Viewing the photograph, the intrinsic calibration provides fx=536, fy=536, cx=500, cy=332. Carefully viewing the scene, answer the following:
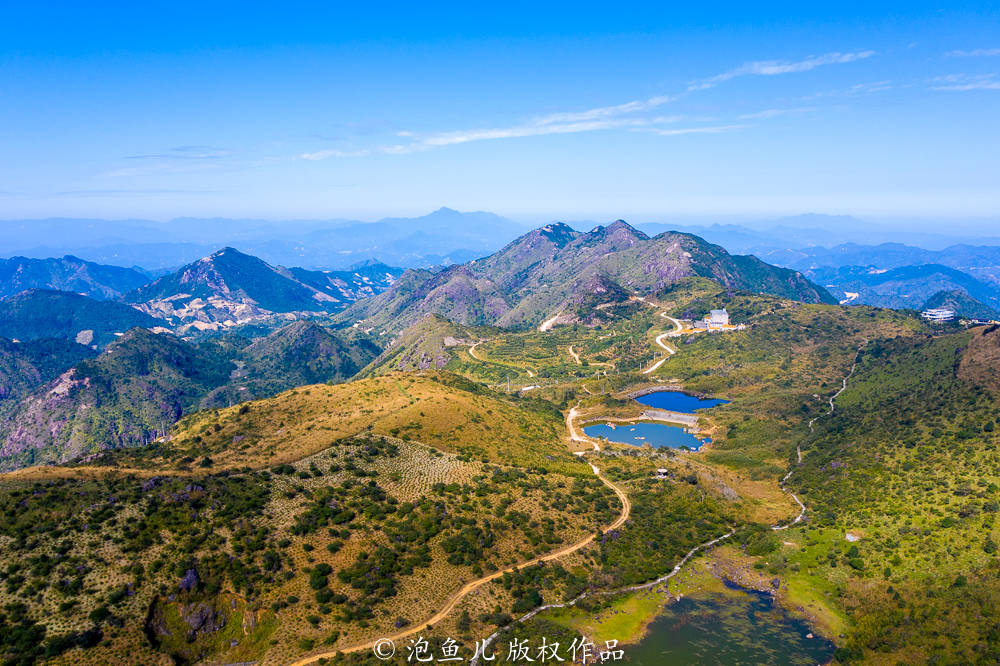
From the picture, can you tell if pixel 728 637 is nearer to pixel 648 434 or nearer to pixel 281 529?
pixel 281 529

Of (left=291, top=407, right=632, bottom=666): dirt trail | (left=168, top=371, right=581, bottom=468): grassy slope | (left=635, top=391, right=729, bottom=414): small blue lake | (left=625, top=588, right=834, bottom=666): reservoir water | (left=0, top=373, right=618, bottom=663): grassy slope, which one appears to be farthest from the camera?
(left=635, top=391, right=729, bottom=414): small blue lake

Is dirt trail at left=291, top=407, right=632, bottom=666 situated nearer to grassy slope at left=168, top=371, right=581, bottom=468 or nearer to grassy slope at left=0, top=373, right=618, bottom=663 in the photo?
grassy slope at left=0, top=373, right=618, bottom=663

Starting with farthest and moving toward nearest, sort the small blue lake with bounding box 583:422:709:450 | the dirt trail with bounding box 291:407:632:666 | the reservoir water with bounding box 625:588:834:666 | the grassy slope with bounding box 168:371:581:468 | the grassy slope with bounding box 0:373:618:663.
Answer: the small blue lake with bounding box 583:422:709:450 → the grassy slope with bounding box 168:371:581:468 → the reservoir water with bounding box 625:588:834:666 → the dirt trail with bounding box 291:407:632:666 → the grassy slope with bounding box 0:373:618:663

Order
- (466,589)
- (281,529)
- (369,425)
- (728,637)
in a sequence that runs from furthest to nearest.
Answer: (369,425) → (281,529) → (466,589) → (728,637)

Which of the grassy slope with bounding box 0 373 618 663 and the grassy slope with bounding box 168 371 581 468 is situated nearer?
the grassy slope with bounding box 0 373 618 663

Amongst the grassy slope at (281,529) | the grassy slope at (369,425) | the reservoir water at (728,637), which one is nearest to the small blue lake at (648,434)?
the grassy slope at (369,425)

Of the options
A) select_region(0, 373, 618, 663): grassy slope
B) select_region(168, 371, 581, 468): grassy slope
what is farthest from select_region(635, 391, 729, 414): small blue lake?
select_region(0, 373, 618, 663): grassy slope

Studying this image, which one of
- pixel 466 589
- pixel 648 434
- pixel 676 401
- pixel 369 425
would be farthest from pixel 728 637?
pixel 676 401

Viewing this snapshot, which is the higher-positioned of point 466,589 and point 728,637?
point 466,589
